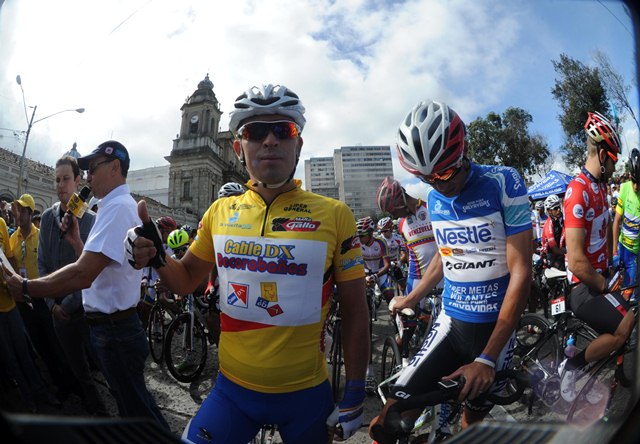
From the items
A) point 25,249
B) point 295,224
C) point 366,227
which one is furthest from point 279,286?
point 366,227

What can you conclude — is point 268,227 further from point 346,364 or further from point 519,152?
point 519,152

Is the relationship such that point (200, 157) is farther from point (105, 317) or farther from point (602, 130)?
point (602, 130)

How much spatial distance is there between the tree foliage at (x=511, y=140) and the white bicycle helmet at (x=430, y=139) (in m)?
0.13

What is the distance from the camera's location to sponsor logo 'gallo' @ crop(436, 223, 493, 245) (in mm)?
1597

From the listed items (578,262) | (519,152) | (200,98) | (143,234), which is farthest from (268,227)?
(578,262)

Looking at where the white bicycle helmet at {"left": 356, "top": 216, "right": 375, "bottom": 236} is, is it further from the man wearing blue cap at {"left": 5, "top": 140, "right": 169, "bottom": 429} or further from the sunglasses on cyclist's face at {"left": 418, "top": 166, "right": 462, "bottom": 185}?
the man wearing blue cap at {"left": 5, "top": 140, "right": 169, "bottom": 429}

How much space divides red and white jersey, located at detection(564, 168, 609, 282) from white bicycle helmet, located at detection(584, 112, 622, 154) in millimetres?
168

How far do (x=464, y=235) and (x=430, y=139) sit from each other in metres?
0.59

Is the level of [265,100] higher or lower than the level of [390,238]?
lower

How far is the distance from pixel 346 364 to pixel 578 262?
3.85ft

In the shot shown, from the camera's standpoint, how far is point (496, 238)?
62.0 inches

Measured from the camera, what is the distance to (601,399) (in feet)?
2.46

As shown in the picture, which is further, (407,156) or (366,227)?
(366,227)

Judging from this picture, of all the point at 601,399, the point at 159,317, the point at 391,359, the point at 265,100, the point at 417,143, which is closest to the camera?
the point at 601,399
